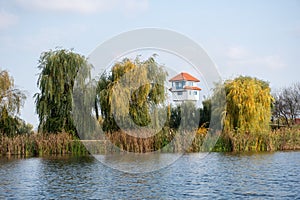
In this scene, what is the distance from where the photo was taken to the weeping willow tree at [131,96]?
97.0ft

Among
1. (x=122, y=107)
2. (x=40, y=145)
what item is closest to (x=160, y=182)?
(x=40, y=145)

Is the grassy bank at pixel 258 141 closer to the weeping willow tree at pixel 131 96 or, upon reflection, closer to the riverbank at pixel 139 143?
the riverbank at pixel 139 143

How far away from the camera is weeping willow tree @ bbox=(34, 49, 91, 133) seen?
29672 millimetres

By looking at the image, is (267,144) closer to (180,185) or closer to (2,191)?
(180,185)

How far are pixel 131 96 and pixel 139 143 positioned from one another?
4111 millimetres

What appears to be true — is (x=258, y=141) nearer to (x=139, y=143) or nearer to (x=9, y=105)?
(x=139, y=143)

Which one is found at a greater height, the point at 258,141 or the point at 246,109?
the point at 246,109

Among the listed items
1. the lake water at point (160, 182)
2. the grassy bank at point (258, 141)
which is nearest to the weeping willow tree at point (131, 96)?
the grassy bank at point (258, 141)

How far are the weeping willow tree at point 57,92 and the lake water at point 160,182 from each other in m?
10.2

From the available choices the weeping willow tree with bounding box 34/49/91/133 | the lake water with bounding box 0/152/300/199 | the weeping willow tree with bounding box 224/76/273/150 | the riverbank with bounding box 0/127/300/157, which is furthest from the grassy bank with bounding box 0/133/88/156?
the weeping willow tree with bounding box 224/76/273/150

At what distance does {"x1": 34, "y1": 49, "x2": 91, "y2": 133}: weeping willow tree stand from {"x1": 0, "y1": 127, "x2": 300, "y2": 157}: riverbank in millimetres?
1547

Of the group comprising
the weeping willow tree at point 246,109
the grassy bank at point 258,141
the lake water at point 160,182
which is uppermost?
the weeping willow tree at point 246,109

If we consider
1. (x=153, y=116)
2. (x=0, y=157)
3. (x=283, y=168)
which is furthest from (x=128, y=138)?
(x=283, y=168)

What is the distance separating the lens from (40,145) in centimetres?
2656
